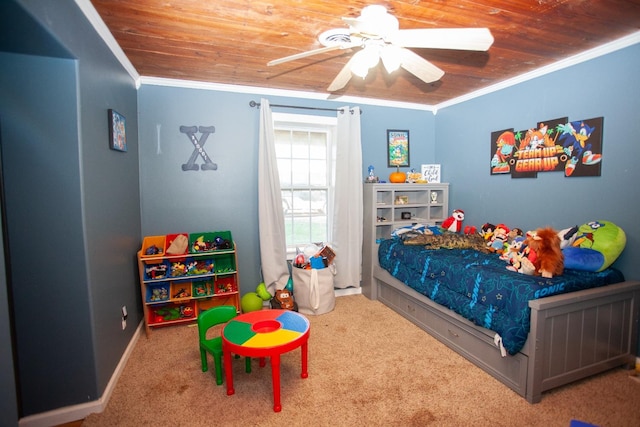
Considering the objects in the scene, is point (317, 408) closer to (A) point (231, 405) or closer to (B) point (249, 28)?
(A) point (231, 405)

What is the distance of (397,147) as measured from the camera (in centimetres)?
407

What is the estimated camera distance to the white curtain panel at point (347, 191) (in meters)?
3.63

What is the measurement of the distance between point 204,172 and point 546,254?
310 cm

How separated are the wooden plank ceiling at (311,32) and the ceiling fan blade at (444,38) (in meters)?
0.35

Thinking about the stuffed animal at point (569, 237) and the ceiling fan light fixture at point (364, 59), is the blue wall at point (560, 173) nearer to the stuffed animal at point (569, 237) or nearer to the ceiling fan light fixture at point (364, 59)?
the stuffed animal at point (569, 237)

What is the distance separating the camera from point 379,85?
10.7 ft

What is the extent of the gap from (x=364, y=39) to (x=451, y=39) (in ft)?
1.42

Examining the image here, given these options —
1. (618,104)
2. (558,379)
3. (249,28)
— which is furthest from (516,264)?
(249,28)

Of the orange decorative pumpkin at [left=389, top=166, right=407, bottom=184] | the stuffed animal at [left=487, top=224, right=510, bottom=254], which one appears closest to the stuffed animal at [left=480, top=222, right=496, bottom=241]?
the stuffed animal at [left=487, top=224, right=510, bottom=254]

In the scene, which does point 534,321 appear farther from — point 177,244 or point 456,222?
point 177,244

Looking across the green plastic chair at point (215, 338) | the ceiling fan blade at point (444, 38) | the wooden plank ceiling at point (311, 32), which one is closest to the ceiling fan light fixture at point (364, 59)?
the ceiling fan blade at point (444, 38)

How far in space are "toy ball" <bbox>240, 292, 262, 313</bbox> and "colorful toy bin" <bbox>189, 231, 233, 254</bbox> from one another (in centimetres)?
56

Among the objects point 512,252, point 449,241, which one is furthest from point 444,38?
point 449,241

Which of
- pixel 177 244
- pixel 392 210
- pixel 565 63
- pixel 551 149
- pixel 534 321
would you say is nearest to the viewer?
pixel 534 321
